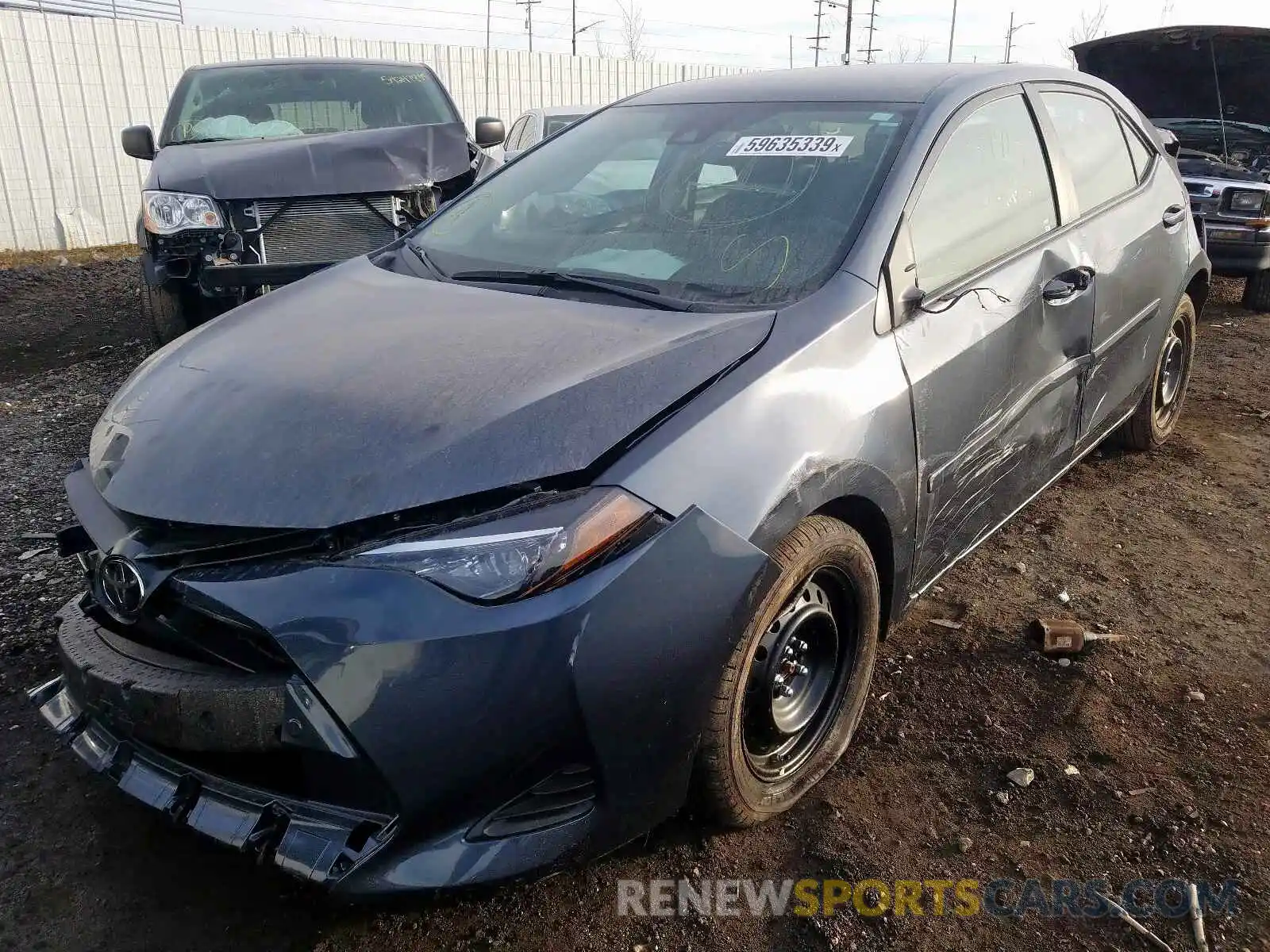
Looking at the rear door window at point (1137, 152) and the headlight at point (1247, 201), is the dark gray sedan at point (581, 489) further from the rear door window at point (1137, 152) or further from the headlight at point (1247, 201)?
the headlight at point (1247, 201)

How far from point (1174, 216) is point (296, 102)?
5.22 m

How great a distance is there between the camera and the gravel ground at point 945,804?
77.0 inches

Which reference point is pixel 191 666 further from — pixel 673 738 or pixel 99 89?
pixel 99 89

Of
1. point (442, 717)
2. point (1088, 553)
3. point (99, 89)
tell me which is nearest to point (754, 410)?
point (442, 717)

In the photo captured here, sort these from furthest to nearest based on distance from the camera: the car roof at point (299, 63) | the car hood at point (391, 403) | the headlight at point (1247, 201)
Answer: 1. the headlight at point (1247, 201)
2. the car roof at point (299, 63)
3. the car hood at point (391, 403)

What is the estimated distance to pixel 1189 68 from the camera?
24.2ft

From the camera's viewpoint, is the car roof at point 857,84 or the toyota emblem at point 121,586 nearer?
the toyota emblem at point 121,586

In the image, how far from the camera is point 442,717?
64.8 inches

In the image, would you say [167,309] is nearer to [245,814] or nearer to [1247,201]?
[245,814]

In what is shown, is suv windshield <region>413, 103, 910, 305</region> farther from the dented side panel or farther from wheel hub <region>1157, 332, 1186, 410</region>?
wheel hub <region>1157, 332, 1186, 410</region>

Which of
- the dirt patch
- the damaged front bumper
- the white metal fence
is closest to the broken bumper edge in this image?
the damaged front bumper

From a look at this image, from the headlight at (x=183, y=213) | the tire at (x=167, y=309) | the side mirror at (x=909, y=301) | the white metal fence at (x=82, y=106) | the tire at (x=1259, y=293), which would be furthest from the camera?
the white metal fence at (x=82, y=106)

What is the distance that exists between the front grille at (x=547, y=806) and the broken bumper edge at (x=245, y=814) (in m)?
0.18

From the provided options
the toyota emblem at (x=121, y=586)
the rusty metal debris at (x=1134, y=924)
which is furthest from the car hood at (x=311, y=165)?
the rusty metal debris at (x=1134, y=924)
